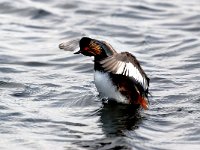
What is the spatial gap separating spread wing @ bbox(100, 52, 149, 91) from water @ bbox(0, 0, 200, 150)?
681mm

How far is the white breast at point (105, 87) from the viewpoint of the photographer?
9.60m

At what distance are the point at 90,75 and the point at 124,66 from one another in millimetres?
3375

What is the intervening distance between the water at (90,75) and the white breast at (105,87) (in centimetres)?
22

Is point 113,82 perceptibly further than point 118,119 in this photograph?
Yes

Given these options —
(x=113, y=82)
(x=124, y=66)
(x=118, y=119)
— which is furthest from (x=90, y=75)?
(x=124, y=66)

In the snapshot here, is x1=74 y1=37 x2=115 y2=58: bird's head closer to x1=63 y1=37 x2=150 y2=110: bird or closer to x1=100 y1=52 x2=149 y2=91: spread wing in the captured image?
x1=63 y1=37 x2=150 y2=110: bird

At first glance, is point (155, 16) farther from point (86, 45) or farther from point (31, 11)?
point (86, 45)

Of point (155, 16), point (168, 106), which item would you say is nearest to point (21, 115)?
point (168, 106)

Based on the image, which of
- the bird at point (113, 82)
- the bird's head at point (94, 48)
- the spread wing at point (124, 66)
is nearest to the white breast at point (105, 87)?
the bird at point (113, 82)

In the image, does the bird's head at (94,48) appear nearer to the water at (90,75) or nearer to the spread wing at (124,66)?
the spread wing at (124,66)

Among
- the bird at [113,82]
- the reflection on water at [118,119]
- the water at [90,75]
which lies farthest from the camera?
the bird at [113,82]

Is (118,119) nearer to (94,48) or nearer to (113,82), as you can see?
(113,82)

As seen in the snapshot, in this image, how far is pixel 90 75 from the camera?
12.1m

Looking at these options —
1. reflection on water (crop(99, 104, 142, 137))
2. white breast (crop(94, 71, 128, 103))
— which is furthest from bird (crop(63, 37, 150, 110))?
reflection on water (crop(99, 104, 142, 137))
